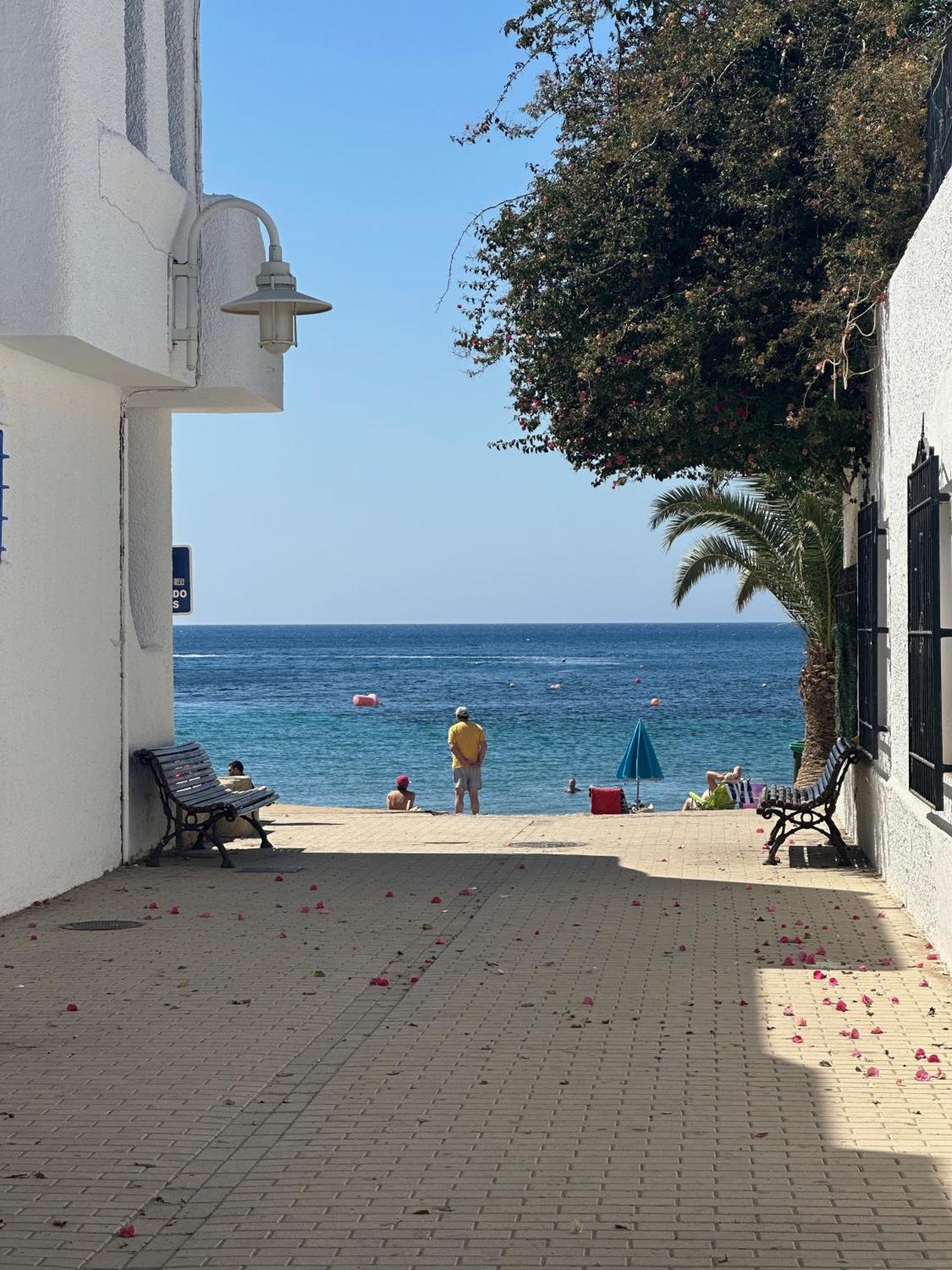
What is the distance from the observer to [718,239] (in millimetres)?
12742

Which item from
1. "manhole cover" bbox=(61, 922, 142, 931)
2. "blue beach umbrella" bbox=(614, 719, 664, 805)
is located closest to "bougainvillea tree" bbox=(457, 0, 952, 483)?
"manhole cover" bbox=(61, 922, 142, 931)

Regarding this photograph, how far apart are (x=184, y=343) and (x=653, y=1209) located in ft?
28.0

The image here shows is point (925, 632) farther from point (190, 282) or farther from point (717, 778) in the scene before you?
point (717, 778)

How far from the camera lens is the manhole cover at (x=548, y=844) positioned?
46.7ft

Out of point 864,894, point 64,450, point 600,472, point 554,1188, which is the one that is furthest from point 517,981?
point 600,472

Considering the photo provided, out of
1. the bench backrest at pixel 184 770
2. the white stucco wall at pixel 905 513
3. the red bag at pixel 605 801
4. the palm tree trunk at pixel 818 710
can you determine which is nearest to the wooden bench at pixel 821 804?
the white stucco wall at pixel 905 513

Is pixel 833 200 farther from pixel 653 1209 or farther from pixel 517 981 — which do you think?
pixel 653 1209

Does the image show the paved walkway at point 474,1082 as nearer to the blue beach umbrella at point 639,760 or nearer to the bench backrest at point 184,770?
the bench backrest at point 184,770

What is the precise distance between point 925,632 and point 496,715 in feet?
206

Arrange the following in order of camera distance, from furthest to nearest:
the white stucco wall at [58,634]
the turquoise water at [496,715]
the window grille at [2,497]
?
the turquoise water at [496,715], the white stucco wall at [58,634], the window grille at [2,497]

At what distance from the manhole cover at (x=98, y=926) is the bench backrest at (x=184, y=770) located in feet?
8.46

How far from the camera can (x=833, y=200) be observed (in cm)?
1220

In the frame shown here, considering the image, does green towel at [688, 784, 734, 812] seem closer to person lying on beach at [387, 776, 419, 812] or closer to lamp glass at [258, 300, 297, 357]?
person lying on beach at [387, 776, 419, 812]

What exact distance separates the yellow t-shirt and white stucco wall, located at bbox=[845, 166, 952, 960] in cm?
912
